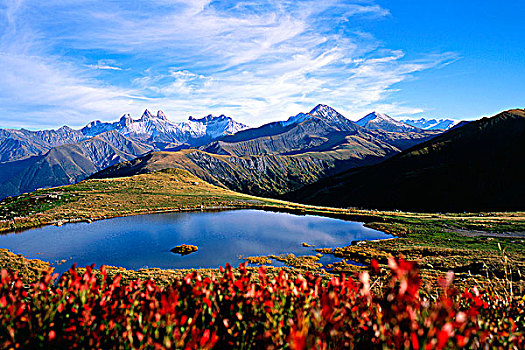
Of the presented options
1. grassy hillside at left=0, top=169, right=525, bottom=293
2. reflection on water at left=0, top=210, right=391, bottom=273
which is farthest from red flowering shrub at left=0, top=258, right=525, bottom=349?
reflection on water at left=0, top=210, right=391, bottom=273

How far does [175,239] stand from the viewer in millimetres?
49344

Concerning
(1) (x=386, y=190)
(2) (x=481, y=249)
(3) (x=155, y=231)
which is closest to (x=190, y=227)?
(3) (x=155, y=231)

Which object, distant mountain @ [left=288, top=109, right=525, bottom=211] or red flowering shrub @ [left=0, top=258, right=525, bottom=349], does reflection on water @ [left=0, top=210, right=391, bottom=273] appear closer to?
red flowering shrub @ [left=0, top=258, right=525, bottom=349]

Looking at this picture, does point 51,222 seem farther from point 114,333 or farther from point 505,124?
point 505,124

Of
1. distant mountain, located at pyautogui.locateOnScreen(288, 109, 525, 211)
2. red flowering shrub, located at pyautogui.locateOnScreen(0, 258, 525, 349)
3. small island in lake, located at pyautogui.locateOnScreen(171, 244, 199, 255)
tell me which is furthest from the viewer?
distant mountain, located at pyautogui.locateOnScreen(288, 109, 525, 211)

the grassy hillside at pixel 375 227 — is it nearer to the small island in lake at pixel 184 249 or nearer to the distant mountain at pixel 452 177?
the small island in lake at pixel 184 249

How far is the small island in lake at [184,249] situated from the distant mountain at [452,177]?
330 feet

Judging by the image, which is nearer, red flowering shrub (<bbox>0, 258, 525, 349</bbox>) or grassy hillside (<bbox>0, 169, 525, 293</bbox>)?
red flowering shrub (<bbox>0, 258, 525, 349</bbox>)

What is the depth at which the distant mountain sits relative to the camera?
110 meters

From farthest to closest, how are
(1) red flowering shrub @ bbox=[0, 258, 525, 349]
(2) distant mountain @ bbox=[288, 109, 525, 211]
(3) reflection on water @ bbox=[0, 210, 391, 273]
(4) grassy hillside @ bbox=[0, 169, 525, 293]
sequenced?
(2) distant mountain @ bbox=[288, 109, 525, 211]
(3) reflection on water @ bbox=[0, 210, 391, 273]
(4) grassy hillside @ bbox=[0, 169, 525, 293]
(1) red flowering shrub @ bbox=[0, 258, 525, 349]

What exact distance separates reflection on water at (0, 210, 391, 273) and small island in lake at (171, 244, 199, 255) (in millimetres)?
1045

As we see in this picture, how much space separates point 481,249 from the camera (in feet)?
123

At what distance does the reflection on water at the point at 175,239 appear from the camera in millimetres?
38250

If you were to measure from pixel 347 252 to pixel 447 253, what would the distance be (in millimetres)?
12723
